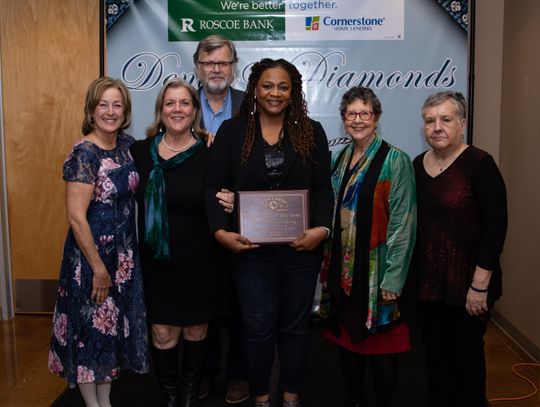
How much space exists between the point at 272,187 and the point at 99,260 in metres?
0.79

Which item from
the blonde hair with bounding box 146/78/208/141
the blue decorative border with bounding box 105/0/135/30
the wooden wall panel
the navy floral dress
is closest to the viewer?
the navy floral dress

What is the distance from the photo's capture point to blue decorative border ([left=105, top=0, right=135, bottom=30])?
12.9 ft

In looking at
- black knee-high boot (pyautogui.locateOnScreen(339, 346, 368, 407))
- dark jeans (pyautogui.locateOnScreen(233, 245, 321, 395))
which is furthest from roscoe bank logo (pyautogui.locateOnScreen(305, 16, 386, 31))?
black knee-high boot (pyautogui.locateOnScreen(339, 346, 368, 407))

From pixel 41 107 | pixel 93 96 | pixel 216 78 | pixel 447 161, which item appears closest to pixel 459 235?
pixel 447 161

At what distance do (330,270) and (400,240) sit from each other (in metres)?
0.34

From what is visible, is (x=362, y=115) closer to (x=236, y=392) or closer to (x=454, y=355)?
(x=454, y=355)

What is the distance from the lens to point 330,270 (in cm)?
244

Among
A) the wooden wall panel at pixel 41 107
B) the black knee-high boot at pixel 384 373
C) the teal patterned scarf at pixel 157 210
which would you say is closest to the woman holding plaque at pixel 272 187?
the teal patterned scarf at pixel 157 210

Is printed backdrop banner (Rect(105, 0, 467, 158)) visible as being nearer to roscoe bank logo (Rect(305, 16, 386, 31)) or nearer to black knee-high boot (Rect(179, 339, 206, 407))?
roscoe bank logo (Rect(305, 16, 386, 31))

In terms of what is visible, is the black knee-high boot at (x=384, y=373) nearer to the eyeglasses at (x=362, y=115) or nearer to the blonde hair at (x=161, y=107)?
the eyeglasses at (x=362, y=115)

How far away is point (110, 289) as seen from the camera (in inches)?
96.4

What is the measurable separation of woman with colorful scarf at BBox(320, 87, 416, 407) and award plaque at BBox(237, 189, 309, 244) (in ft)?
0.68

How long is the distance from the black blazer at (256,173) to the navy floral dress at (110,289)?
0.40 meters

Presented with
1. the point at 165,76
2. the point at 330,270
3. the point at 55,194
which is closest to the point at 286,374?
the point at 330,270
